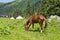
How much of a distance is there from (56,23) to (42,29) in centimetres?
705

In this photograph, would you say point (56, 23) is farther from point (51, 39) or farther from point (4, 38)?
point (4, 38)

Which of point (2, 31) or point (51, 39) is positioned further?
point (51, 39)

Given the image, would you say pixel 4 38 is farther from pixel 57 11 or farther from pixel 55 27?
pixel 57 11

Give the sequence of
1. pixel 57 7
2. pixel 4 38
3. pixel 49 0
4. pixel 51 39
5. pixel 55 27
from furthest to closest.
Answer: pixel 49 0
pixel 57 7
pixel 55 27
pixel 51 39
pixel 4 38

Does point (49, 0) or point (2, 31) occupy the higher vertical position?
point (49, 0)

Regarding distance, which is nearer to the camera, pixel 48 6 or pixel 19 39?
pixel 19 39

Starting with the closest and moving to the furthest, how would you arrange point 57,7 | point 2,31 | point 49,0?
point 2,31 → point 57,7 → point 49,0

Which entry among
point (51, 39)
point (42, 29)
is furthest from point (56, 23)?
point (51, 39)

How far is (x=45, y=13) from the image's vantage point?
65000 millimetres

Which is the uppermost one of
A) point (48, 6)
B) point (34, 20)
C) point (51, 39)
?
point (48, 6)

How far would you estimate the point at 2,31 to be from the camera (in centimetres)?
2102

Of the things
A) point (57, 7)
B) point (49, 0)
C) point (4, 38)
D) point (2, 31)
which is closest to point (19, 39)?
point (4, 38)

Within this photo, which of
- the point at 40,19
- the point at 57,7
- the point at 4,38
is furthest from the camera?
the point at 57,7

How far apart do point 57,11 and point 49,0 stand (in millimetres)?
4998
